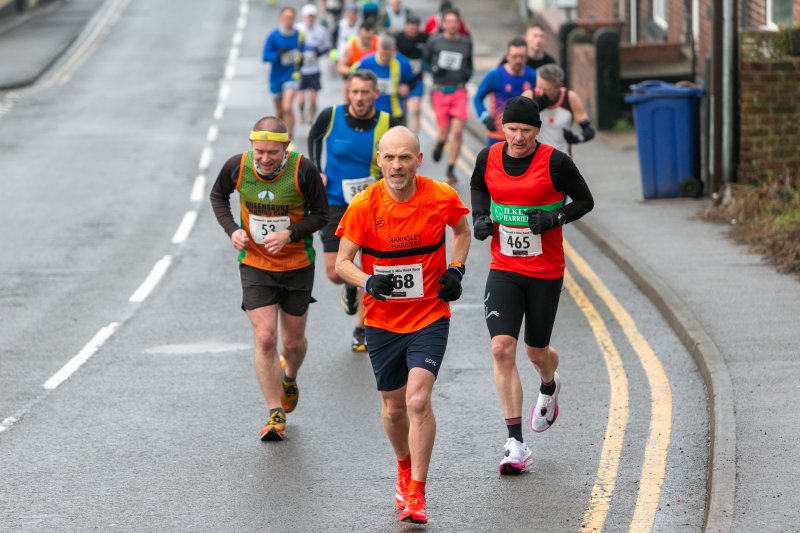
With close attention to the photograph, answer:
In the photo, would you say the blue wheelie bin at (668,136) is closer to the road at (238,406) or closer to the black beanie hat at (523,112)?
the road at (238,406)

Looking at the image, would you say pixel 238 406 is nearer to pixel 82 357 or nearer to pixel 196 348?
pixel 196 348

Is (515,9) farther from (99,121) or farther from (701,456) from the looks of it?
(701,456)

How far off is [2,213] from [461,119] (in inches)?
233

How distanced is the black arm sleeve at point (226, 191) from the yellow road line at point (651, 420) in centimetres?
281

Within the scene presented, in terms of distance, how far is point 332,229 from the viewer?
37.0 ft

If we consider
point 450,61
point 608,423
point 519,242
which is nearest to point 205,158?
point 450,61

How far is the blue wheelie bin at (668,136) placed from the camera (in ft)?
56.4

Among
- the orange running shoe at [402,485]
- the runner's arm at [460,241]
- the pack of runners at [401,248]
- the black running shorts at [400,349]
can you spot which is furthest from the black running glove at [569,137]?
the orange running shoe at [402,485]

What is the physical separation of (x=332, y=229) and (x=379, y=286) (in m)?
4.05

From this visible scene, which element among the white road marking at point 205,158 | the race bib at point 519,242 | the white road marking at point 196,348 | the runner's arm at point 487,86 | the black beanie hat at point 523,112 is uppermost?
the black beanie hat at point 523,112

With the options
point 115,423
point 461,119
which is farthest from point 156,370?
point 461,119

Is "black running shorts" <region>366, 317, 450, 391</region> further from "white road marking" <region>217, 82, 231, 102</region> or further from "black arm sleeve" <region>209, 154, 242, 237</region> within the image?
"white road marking" <region>217, 82, 231, 102</region>

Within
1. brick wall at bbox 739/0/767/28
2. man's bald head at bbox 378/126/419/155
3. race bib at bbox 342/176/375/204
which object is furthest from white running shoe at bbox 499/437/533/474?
brick wall at bbox 739/0/767/28

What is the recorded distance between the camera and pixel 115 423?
9609 millimetres
